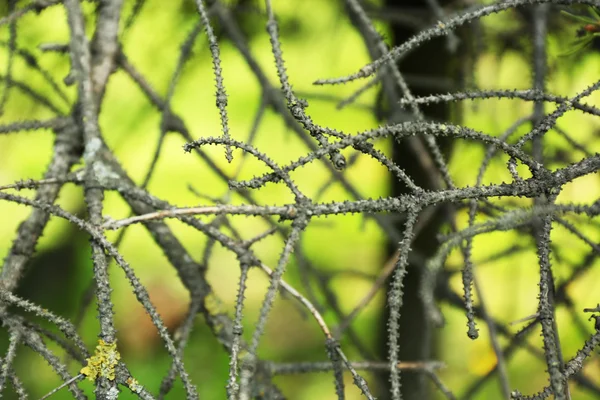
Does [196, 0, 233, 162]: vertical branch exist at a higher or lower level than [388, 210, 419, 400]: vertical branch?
higher

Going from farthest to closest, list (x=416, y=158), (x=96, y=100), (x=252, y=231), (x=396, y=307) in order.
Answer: (x=252, y=231) < (x=416, y=158) < (x=96, y=100) < (x=396, y=307)

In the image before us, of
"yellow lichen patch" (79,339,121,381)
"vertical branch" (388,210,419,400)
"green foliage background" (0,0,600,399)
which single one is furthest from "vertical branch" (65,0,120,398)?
"green foliage background" (0,0,600,399)

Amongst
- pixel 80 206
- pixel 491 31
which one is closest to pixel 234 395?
pixel 491 31

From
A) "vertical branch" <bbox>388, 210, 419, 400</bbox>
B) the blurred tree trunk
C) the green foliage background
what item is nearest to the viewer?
"vertical branch" <bbox>388, 210, 419, 400</bbox>

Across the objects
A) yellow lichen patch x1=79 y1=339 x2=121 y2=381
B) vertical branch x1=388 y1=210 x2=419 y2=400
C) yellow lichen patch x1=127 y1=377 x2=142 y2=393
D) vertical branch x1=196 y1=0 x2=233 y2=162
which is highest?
vertical branch x1=196 y1=0 x2=233 y2=162

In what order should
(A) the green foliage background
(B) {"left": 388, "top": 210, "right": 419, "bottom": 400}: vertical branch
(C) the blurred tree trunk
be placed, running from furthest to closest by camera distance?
(A) the green foliage background < (C) the blurred tree trunk < (B) {"left": 388, "top": 210, "right": 419, "bottom": 400}: vertical branch

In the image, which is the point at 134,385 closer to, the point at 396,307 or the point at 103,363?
the point at 103,363

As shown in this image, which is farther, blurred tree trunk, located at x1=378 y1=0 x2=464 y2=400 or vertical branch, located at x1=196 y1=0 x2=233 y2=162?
blurred tree trunk, located at x1=378 y1=0 x2=464 y2=400

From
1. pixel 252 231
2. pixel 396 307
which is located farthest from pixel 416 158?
pixel 252 231

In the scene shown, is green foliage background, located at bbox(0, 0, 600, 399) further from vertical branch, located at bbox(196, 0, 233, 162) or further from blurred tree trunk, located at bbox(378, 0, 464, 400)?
vertical branch, located at bbox(196, 0, 233, 162)

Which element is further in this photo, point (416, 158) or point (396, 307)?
point (416, 158)
